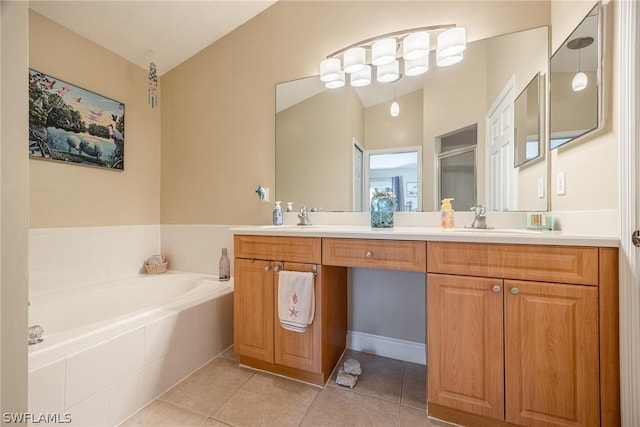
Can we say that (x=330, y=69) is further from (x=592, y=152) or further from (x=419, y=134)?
(x=592, y=152)

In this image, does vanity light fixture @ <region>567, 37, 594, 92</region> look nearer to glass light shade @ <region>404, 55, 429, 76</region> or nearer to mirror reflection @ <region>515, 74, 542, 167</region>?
mirror reflection @ <region>515, 74, 542, 167</region>

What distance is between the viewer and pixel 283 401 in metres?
1.38

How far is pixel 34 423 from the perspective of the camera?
3.22 ft

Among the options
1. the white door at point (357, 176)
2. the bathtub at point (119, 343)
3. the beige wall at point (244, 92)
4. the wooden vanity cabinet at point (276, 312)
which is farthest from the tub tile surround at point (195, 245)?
the white door at point (357, 176)

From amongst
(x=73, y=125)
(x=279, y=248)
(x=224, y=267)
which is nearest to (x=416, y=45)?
(x=279, y=248)

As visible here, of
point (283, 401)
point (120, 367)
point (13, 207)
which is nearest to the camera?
point (13, 207)

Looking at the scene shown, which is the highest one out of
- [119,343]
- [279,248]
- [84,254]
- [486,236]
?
[486,236]

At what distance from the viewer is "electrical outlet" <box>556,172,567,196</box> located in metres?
1.32

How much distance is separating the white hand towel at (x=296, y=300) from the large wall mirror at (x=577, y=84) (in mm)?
1446

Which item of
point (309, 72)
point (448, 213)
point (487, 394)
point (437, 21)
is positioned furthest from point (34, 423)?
point (437, 21)

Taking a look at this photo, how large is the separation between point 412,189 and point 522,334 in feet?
3.16

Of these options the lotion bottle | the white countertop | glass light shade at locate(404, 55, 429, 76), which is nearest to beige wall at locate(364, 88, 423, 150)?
glass light shade at locate(404, 55, 429, 76)

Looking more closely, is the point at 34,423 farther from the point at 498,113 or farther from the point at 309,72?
the point at 498,113

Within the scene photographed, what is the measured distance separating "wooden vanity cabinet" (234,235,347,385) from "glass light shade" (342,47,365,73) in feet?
4.03
